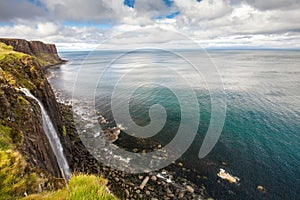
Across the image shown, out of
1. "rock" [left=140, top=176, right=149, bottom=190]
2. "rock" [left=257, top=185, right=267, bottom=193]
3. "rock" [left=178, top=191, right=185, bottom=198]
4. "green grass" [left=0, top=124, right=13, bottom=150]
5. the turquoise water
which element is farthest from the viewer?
the turquoise water

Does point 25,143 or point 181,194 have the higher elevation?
point 25,143

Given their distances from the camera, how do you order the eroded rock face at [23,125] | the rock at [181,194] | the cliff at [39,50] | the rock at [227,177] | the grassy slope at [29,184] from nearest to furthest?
the grassy slope at [29,184], the eroded rock face at [23,125], the rock at [181,194], the rock at [227,177], the cliff at [39,50]

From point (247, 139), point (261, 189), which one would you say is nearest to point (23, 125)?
point (261, 189)

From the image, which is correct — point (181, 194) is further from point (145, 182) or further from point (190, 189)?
point (145, 182)

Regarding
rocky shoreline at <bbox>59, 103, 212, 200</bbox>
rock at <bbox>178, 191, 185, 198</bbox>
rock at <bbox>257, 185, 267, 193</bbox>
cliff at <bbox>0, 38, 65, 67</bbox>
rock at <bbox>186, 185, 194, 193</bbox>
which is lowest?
rock at <bbox>257, 185, 267, 193</bbox>

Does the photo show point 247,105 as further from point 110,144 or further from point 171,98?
point 110,144

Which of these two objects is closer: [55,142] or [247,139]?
[55,142]

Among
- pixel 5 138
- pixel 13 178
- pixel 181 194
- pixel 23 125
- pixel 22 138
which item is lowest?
pixel 181 194

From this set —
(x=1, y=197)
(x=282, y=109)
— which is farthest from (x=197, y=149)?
(x=282, y=109)

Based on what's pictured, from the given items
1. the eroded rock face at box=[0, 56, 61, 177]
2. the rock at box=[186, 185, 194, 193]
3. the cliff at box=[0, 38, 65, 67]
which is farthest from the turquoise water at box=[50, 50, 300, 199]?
the cliff at box=[0, 38, 65, 67]

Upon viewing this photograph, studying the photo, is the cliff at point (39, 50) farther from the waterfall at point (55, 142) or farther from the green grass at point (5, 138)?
the green grass at point (5, 138)

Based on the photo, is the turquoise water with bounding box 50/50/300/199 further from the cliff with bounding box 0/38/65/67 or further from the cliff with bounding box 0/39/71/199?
the cliff with bounding box 0/38/65/67

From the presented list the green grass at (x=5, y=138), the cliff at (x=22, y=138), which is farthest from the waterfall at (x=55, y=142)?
the green grass at (x=5, y=138)

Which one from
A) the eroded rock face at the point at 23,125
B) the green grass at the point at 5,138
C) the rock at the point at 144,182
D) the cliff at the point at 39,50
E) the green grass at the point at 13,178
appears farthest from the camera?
the cliff at the point at 39,50
